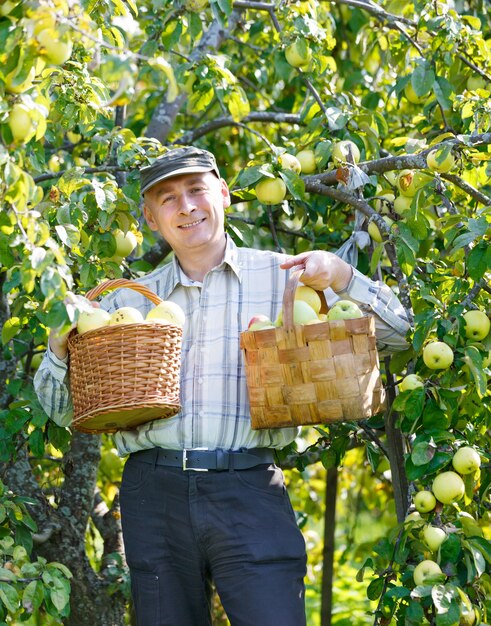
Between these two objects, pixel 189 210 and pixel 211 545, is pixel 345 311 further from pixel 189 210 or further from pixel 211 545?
pixel 211 545

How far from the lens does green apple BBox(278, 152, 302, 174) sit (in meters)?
3.03

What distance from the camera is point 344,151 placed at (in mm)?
3109

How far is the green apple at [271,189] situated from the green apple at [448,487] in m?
0.96

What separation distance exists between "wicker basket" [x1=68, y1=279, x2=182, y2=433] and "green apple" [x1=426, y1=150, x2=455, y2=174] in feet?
2.83

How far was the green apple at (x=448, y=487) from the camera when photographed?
2.52 meters

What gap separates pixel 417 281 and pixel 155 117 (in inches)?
63.2

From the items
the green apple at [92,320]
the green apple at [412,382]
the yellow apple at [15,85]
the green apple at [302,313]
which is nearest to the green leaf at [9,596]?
the green apple at [92,320]

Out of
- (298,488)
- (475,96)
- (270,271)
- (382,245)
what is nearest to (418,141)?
(475,96)

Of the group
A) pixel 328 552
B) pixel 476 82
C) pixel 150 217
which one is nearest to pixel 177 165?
pixel 150 217

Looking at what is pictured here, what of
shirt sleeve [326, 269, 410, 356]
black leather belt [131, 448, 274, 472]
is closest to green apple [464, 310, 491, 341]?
shirt sleeve [326, 269, 410, 356]

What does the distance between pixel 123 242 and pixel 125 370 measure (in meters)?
0.82

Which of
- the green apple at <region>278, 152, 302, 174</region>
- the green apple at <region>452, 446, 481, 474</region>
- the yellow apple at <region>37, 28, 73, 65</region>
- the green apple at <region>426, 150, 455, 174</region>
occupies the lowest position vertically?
the green apple at <region>452, 446, 481, 474</region>

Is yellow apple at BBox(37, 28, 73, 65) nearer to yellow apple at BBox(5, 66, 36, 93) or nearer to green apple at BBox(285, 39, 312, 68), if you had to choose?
yellow apple at BBox(5, 66, 36, 93)

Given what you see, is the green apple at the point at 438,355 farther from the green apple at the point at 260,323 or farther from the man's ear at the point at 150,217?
the man's ear at the point at 150,217
